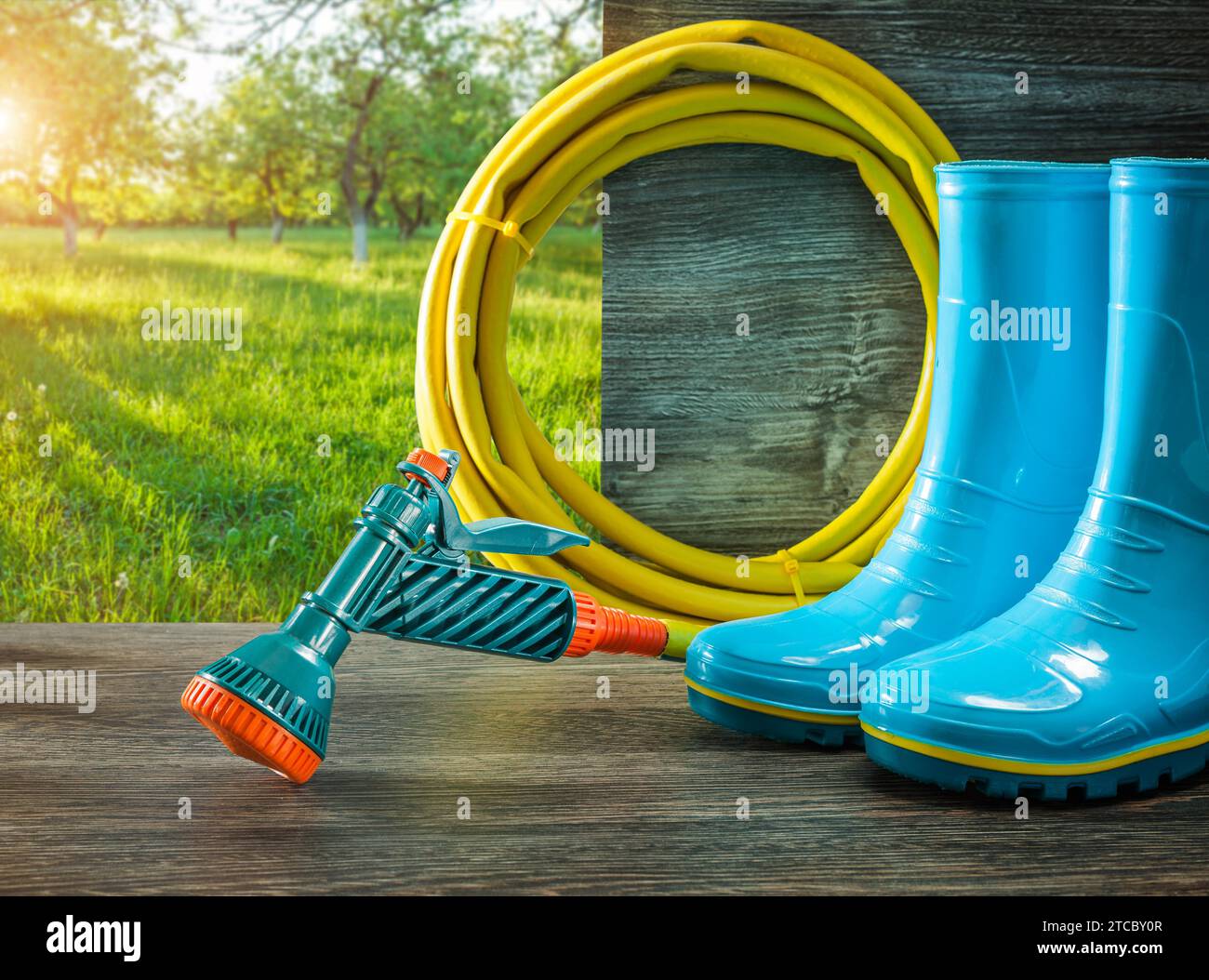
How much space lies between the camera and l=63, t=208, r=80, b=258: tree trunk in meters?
2.82

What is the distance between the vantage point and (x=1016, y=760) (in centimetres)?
94

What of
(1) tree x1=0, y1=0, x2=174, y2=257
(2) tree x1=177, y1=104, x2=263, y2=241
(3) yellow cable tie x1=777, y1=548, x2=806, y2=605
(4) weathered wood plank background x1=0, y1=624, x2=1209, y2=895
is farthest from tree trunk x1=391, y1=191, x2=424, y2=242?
(4) weathered wood plank background x1=0, y1=624, x2=1209, y2=895

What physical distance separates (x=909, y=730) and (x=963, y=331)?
38 cm

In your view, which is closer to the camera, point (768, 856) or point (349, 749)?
point (768, 856)

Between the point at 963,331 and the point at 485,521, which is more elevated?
the point at 963,331

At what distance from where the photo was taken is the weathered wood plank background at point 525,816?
847 mm

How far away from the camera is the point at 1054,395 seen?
→ 109 cm

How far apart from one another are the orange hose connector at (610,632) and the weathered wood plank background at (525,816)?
79 mm

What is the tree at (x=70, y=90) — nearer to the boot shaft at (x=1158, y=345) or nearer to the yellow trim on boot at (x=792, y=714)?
the yellow trim on boot at (x=792, y=714)

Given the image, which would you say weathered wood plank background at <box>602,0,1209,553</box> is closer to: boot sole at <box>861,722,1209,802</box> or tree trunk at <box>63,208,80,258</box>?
boot sole at <box>861,722,1209,802</box>

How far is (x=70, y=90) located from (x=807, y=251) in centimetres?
209
